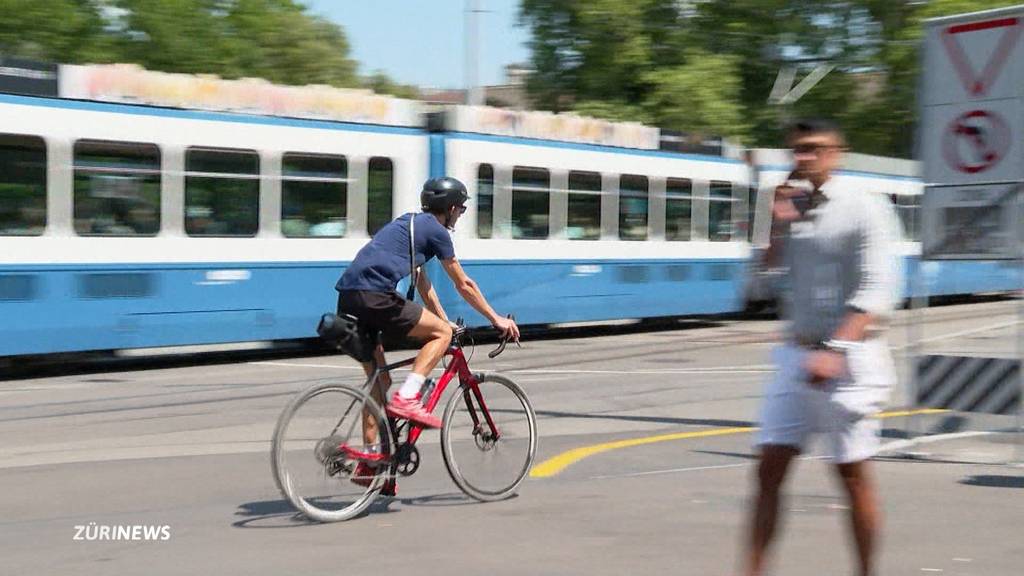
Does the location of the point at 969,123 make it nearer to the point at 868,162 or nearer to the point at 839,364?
the point at 839,364

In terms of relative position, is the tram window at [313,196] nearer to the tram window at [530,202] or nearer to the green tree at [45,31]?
the tram window at [530,202]

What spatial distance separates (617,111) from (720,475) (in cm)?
2718

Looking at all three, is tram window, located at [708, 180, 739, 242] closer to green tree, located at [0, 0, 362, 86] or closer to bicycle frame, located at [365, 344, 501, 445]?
bicycle frame, located at [365, 344, 501, 445]

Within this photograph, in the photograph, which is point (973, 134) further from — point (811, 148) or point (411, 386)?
point (811, 148)

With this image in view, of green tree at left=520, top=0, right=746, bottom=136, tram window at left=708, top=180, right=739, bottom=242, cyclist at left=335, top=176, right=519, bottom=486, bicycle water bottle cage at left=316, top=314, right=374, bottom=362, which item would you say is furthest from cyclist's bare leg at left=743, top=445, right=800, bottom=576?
green tree at left=520, top=0, right=746, bottom=136

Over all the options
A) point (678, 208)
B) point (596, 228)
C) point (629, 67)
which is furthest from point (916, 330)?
point (629, 67)

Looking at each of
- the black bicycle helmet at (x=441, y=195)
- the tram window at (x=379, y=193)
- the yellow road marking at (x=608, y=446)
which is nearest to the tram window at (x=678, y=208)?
the tram window at (x=379, y=193)

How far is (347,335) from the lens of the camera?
23.7ft

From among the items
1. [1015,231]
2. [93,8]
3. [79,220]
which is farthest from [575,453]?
[93,8]

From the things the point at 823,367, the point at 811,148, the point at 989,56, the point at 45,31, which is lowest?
the point at 823,367

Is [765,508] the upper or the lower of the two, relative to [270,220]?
lower

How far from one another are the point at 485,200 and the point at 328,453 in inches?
502

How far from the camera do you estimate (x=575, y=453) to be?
966cm

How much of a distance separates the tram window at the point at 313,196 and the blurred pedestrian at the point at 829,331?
12335mm
